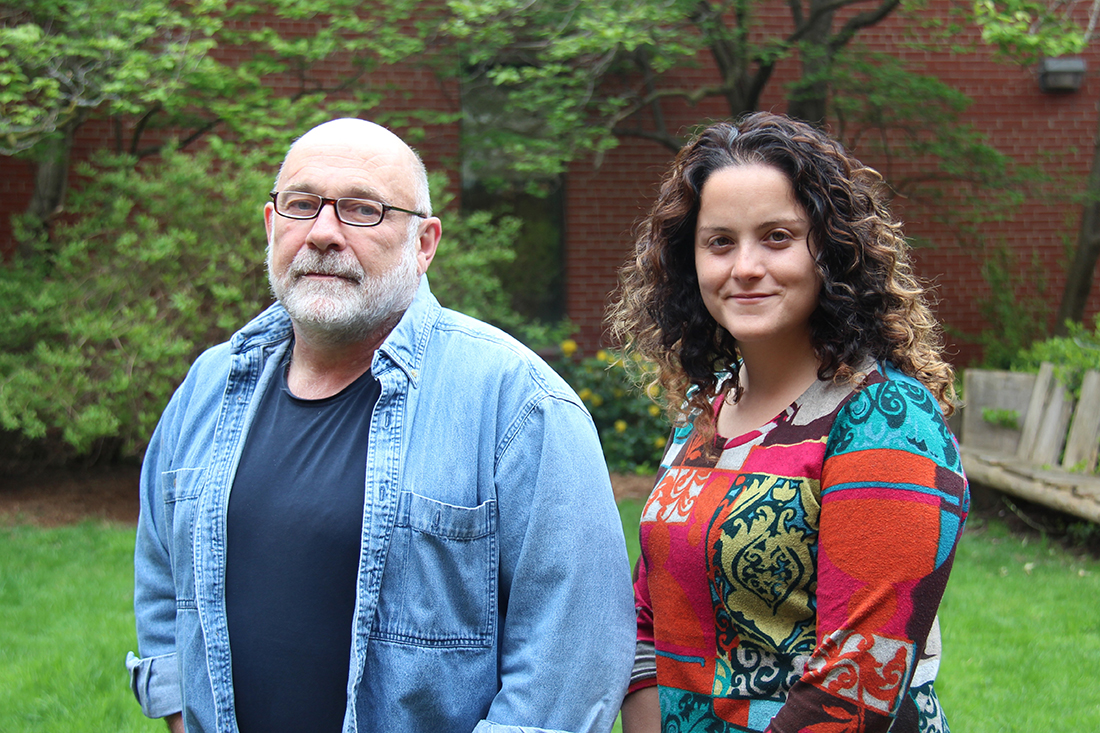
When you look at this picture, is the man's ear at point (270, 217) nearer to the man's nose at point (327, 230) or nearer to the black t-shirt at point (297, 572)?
the man's nose at point (327, 230)

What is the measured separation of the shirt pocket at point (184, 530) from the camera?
214cm

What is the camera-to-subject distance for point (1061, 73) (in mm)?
10578

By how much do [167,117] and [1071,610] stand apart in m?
7.63

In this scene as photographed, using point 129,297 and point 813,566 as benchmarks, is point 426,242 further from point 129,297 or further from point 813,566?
point 129,297

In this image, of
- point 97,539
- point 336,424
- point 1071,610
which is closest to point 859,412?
point 336,424

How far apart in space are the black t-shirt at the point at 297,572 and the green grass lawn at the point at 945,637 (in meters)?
1.90

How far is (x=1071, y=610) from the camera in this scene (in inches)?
193

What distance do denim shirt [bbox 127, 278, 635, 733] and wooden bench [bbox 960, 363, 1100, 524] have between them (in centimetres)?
507

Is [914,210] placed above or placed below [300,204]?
above

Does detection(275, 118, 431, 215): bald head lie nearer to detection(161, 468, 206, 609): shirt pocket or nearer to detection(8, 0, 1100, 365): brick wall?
detection(161, 468, 206, 609): shirt pocket

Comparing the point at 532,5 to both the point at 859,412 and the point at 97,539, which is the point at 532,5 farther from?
the point at 859,412

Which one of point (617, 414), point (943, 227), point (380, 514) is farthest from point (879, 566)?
point (943, 227)

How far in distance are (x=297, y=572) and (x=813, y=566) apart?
41.8 inches

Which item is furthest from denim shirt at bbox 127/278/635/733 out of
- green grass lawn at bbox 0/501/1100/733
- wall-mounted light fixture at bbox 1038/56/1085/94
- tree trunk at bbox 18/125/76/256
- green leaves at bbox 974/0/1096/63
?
wall-mounted light fixture at bbox 1038/56/1085/94
